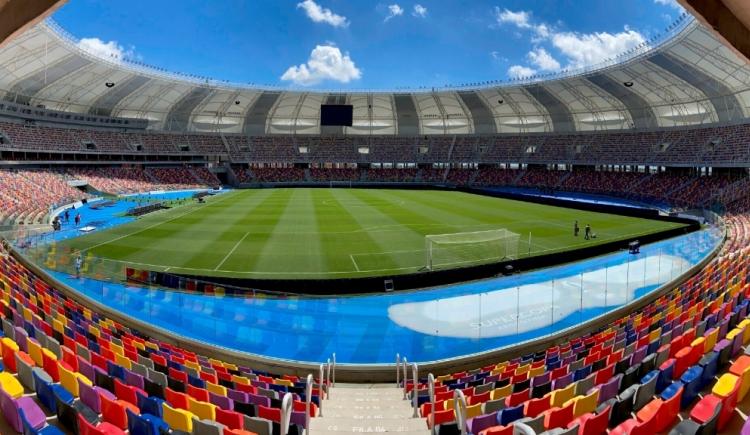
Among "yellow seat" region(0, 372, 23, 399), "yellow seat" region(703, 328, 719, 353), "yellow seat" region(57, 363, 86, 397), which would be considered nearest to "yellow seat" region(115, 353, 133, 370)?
"yellow seat" region(57, 363, 86, 397)

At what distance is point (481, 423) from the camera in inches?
233

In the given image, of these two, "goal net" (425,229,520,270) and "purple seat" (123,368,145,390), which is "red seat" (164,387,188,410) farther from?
"goal net" (425,229,520,270)

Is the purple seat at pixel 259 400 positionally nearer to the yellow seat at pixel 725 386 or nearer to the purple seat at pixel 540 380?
the purple seat at pixel 540 380

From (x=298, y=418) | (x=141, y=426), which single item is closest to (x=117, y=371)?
(x=141, y=426)

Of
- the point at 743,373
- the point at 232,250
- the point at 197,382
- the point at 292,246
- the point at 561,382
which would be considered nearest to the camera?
the point at 743,373

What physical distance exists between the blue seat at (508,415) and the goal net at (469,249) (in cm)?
1582

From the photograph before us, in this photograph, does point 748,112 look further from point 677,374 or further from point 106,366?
point 106,366

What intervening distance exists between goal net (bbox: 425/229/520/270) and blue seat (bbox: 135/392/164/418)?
16790 millimetres

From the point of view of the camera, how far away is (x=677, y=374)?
6746mm

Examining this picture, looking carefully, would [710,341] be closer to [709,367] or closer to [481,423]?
[709,367]

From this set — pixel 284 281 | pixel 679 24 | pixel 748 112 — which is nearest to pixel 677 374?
pixel 284 281

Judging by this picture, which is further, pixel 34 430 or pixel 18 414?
pixel 18 414

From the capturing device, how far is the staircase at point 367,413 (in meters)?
6.87

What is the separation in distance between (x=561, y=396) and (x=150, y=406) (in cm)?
582
